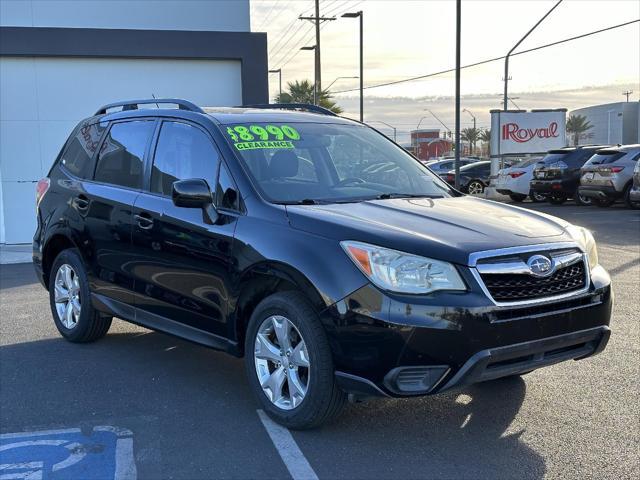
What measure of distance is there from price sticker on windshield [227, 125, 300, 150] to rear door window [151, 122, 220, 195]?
0.56 ft

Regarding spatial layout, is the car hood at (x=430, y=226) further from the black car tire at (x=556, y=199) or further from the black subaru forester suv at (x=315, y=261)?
the black car tire at (x=556, y=199)

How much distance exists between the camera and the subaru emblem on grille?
11.8 ft

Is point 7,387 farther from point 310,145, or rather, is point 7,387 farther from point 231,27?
point 231,27

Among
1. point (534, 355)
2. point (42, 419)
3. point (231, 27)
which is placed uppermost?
point (231, 27)

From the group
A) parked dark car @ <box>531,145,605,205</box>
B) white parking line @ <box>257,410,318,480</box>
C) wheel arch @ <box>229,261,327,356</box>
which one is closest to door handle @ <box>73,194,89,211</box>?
wheel arch @ <box>229,261,327,356</box>

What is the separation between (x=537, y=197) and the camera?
21.8 m

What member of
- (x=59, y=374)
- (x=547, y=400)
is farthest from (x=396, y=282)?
(x=59, y=374)

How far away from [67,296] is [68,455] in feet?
8.12

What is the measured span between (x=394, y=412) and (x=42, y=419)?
7.03 ft

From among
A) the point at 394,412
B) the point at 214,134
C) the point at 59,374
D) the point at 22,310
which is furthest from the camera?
the point at 22,310

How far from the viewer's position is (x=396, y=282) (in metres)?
3.48

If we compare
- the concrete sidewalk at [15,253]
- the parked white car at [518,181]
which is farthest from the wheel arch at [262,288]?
the parked white car at [518,181]

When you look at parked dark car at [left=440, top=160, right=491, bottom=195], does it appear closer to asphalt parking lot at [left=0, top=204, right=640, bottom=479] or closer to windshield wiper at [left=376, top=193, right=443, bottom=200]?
asphalt parking lot at [left=0, top=204, right=640, bottom=479]

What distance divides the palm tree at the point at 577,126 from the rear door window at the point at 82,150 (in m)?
60.6
